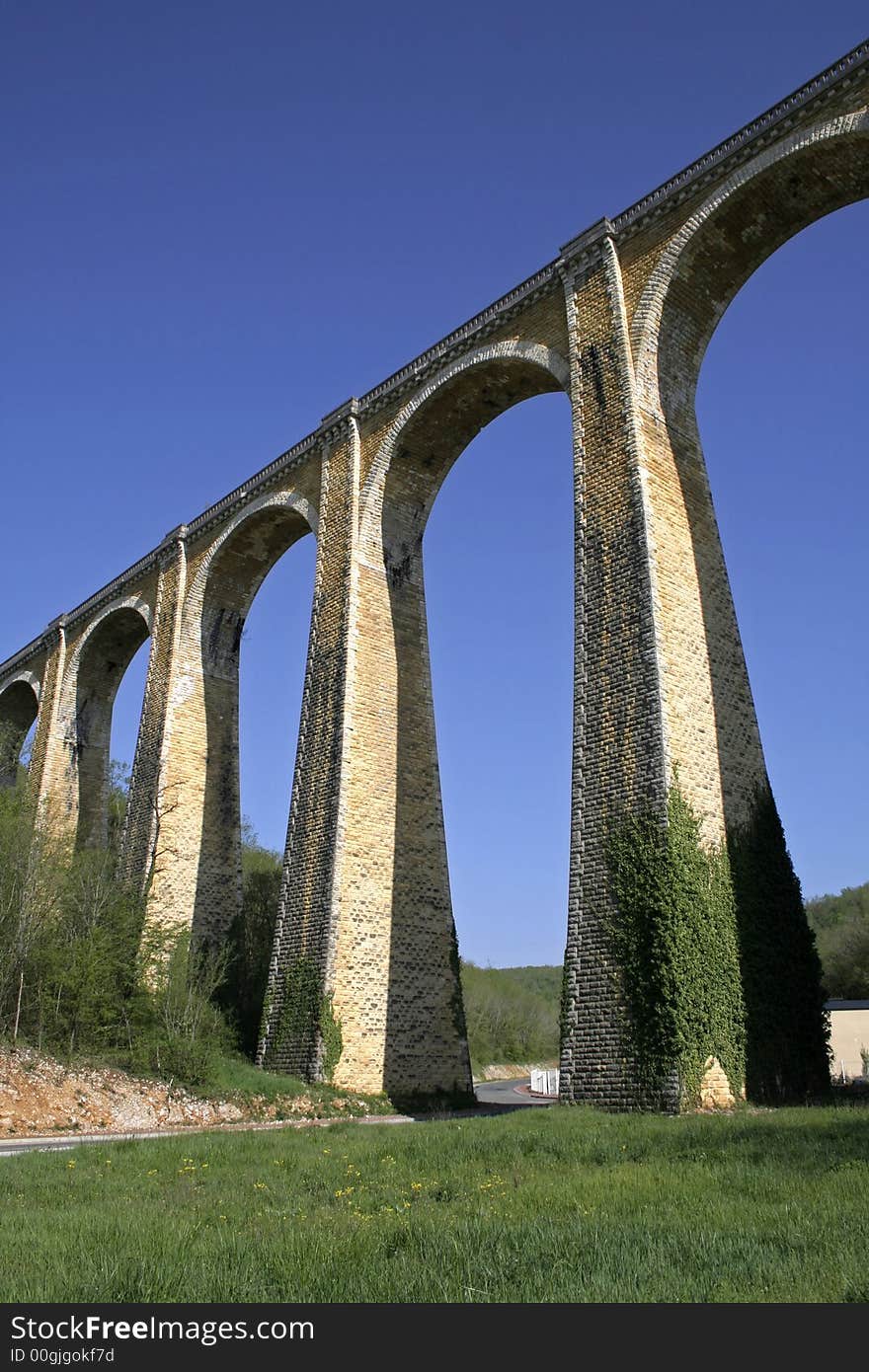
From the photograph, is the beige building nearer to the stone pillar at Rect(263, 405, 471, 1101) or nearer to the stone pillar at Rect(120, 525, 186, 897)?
the stone pillar at Rect(263, 405, 471, 1101)

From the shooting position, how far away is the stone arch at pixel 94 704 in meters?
29.8

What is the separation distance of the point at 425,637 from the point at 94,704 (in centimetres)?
1508

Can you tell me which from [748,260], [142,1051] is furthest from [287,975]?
[748,260]

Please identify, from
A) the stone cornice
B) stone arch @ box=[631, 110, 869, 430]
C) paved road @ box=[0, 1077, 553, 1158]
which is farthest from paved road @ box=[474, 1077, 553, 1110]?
the stone cornice

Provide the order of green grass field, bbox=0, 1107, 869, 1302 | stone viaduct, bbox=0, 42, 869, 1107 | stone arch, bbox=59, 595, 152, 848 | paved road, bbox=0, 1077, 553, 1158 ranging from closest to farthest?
1. green grass field, bbox=0, 1107, 869, 1302
2. paved road, bbox=0, 1077, 553, 1158
3. stone viaduct, bbox=0, 42, 869, 1107
4. stone arch, bbox=59, 595, 152, 848

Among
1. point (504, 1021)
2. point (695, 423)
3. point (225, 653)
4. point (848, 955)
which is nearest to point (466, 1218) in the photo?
point (695, 423)

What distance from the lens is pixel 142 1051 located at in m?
16.7

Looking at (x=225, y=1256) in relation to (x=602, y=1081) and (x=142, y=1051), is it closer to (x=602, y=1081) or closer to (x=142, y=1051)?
(x=602, y=1081)

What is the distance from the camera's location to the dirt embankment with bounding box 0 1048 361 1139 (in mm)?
14125

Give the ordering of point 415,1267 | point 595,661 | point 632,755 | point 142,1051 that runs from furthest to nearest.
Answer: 1. point 142,1051
2. point 595,661
3. point 632,755
4. point 415,1267

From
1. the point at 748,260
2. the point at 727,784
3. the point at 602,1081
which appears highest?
the point at 748,260

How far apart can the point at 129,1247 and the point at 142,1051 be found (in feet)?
41.4

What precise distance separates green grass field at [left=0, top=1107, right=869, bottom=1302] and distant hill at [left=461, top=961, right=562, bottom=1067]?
46804 mm

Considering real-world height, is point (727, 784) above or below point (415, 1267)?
above
